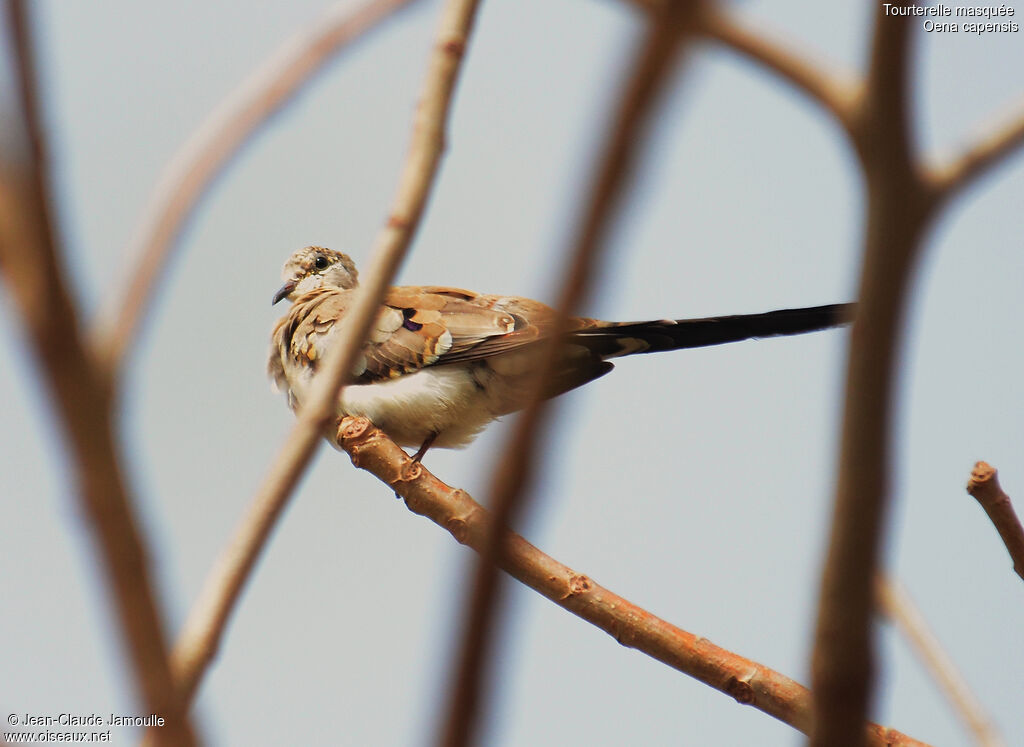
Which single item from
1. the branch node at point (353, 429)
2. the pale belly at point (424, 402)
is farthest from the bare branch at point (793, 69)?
the pale belly at point (424, 402)

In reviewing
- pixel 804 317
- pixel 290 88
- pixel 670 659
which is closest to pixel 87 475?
pixel 290 88

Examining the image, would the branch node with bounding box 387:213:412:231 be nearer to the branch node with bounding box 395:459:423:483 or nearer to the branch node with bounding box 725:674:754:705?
the branch node with bounding box 725:674:754:705

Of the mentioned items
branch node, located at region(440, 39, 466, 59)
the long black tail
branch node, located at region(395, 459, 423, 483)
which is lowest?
branch node, located at region(395, 459, 423, 483)

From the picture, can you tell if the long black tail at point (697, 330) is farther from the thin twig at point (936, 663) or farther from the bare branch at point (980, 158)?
the bare branch at point (980, 158)

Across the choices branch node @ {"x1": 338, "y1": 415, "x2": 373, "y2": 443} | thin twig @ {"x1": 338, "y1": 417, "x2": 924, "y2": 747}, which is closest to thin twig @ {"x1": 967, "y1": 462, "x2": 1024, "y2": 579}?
thin twig @ {"x1": 338, "y1": 417, "x2": 924, "y2": 747}

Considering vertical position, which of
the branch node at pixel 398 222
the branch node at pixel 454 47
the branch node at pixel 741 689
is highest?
the branch node at pixel 454 47

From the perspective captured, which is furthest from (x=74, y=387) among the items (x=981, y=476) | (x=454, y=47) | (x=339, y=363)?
(x=981, y=476)

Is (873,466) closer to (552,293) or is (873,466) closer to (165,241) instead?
(552,293)

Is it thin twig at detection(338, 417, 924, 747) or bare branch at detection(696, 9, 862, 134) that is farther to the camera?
thin twig at detection(338, 417, 924, 747)
